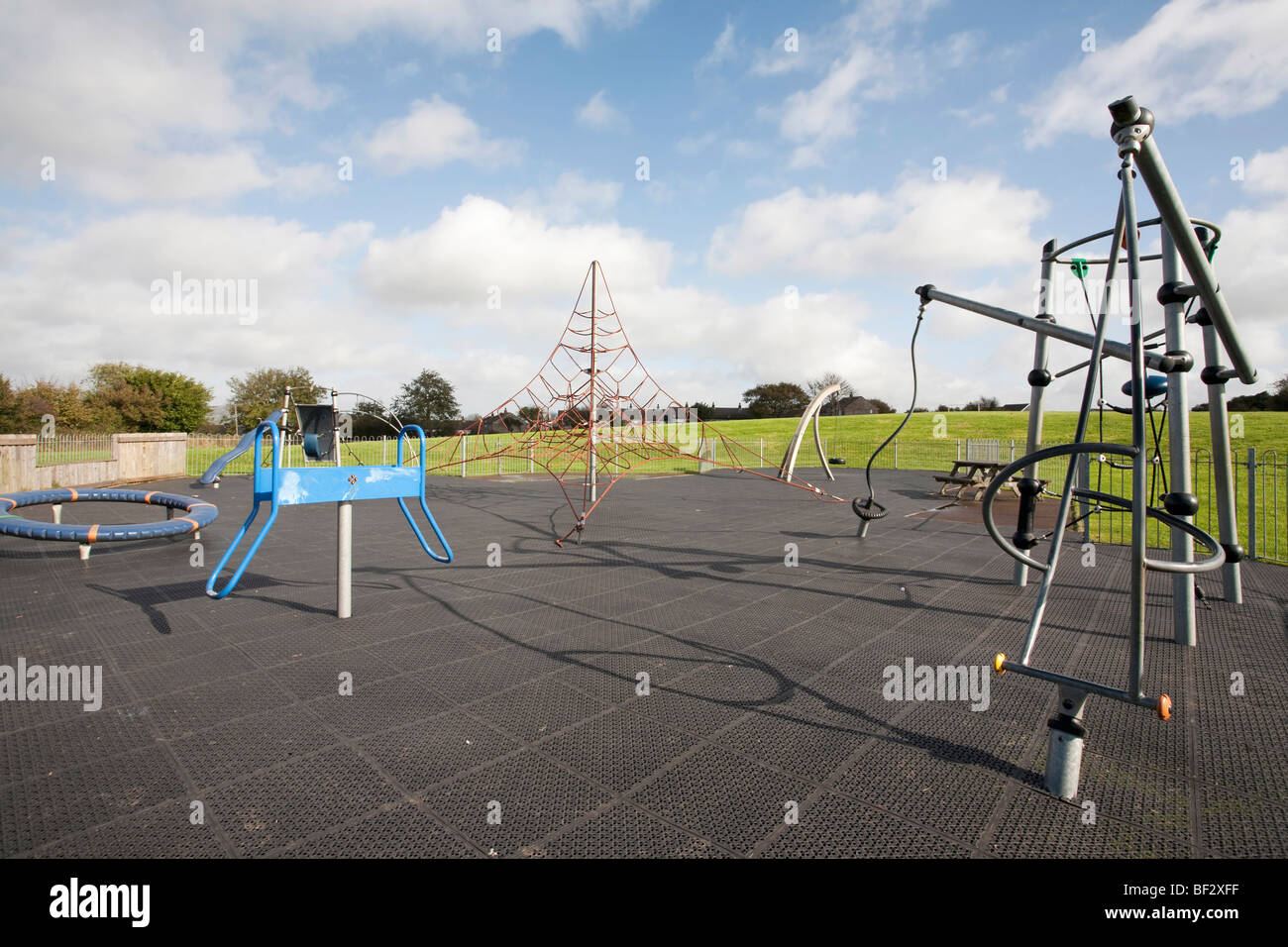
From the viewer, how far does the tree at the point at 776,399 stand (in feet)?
232

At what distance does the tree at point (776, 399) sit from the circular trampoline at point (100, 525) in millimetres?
65120

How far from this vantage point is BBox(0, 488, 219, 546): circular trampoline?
595cm

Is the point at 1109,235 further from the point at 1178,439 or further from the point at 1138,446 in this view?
the point at 1138,446

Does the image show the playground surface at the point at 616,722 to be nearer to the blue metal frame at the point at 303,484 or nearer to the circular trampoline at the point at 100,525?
the circular trampoline at the point at 100,525

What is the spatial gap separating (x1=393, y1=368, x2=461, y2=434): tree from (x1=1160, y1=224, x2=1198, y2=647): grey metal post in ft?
105

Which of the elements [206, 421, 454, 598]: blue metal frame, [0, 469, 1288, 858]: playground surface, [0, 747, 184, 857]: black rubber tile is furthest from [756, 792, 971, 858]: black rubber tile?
[206, 421, 454, 598]: blue metal frame

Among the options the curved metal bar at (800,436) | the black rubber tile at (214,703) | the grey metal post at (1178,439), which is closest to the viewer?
the black rubber tile at (214,703)

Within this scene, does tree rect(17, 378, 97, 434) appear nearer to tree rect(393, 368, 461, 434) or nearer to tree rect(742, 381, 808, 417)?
tree rect(393, 368, 461, 434)

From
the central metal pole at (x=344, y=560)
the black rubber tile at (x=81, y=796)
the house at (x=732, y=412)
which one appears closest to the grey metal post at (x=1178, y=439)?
the black rubber tile at (x=81, y=796)

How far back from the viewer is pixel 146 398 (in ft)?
135
